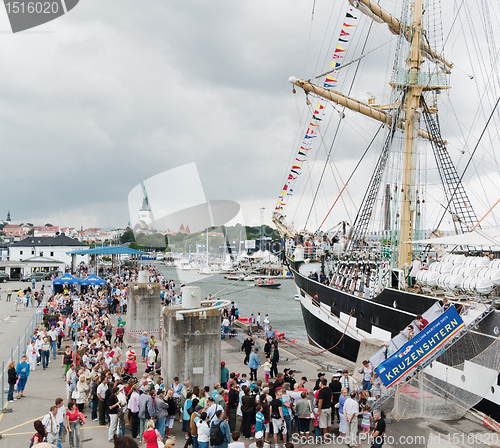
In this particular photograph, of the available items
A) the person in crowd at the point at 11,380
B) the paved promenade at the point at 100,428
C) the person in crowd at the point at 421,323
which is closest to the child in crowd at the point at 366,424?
the paved promenade at the point at 100,428

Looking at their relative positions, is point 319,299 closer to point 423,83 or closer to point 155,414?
point 423,83

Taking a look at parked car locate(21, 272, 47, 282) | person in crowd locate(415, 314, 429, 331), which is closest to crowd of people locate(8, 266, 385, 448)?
person in crowd locate(415, 314, 429, 331)

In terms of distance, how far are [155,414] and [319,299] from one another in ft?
50.7

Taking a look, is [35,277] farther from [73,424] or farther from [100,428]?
[73,424]

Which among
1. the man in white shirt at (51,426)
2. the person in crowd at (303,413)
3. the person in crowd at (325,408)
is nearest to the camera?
the man in white shirt at (51,426)

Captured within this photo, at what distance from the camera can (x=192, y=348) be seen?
11.1m

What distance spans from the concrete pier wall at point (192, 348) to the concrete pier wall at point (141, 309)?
10927 millimetres

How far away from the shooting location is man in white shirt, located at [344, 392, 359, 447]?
28.1 ft

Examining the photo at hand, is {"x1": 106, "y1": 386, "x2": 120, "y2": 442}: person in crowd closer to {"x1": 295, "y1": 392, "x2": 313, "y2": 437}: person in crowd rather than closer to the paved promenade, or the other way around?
the paved promenade

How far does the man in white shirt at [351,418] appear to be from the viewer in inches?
337

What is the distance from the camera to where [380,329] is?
15.7 m

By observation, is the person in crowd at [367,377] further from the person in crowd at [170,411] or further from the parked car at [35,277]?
the parked car at [35,277]

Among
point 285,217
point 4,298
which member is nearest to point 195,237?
point 285,217

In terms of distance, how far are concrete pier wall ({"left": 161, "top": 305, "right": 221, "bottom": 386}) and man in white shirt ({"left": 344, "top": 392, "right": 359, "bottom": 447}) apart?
383 cm
